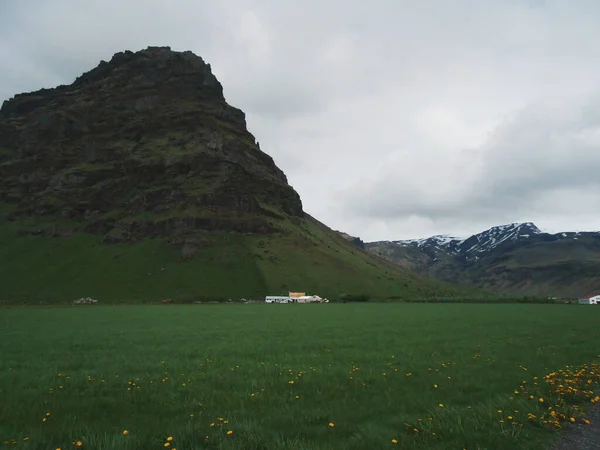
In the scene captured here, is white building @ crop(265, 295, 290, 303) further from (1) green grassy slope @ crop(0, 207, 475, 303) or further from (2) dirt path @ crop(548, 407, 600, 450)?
(2) dirt path @ crop(548, 407, 600, 450)

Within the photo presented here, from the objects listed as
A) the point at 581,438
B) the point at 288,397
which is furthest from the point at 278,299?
the point at 581,438

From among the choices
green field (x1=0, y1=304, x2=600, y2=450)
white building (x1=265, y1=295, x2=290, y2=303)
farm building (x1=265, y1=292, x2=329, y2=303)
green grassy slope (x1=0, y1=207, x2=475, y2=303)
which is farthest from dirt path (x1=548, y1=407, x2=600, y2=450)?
green grassy slope (x1=0, y1=207, x2=475, y2=303)

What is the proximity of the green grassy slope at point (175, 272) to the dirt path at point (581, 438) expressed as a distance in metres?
148

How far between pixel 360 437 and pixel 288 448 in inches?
71.4

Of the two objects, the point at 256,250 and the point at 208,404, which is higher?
the point at 256,250

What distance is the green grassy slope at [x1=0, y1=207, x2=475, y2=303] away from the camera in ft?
520

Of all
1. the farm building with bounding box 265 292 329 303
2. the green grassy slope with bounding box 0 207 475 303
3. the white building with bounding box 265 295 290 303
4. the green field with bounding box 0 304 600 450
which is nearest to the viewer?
the green field with bounding box 0 304 600 450

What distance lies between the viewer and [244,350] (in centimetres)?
2427

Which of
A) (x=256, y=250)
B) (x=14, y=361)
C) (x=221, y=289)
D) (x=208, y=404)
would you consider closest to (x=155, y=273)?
(x=221, y=289)

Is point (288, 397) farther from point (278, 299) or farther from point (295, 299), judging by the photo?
point (278, 299)

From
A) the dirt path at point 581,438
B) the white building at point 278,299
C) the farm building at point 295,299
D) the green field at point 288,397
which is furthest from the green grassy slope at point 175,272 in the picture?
the dirt path at point 581,438

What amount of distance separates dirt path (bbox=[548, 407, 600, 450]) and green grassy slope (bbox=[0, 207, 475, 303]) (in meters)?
148

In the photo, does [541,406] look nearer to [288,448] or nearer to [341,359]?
[288,448]

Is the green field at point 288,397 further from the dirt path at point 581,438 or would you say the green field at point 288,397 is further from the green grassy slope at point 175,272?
the green grassy slope at point 175,272
